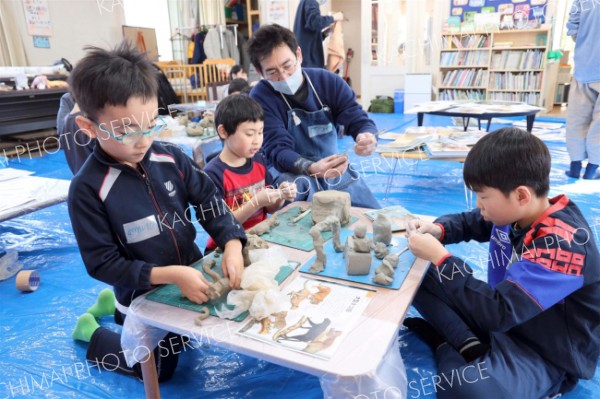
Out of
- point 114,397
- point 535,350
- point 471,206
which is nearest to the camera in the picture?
point 535,350

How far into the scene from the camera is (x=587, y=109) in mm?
3279

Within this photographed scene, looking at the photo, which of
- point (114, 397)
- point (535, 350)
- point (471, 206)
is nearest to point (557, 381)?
point (535, 350)

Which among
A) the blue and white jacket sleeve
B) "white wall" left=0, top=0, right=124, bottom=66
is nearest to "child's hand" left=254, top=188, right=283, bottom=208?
the blue and white jacket sleeve

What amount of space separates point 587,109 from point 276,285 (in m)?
3.36

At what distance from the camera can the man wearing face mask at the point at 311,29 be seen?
4305 mm

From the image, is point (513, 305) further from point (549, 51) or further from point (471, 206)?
point (549, 51)

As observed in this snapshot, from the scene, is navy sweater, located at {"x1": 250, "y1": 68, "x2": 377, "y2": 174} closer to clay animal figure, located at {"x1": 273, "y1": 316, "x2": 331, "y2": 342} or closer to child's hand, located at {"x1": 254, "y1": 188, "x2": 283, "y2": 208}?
child's hand, located at {"x1": 254, "y1": 188, "x2": 283, "y2": 208}

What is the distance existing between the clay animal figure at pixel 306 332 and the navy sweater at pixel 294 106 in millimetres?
1107

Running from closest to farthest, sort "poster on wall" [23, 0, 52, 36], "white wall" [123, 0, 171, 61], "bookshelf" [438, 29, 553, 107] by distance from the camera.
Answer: "poster on wall" [23, 0, 52, 36], "bookshelf" [438, 29, 553, 107], "white wall" [123, 0, 171, 61]

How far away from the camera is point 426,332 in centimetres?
151

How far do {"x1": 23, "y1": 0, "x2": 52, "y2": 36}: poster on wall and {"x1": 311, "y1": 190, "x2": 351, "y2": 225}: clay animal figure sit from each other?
6242 mm

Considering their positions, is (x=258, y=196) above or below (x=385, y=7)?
below

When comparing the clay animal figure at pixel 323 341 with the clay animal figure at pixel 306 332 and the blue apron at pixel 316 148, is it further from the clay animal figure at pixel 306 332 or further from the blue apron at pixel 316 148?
the blue apron at pixel 316 148

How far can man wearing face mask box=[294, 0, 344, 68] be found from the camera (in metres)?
4.30
